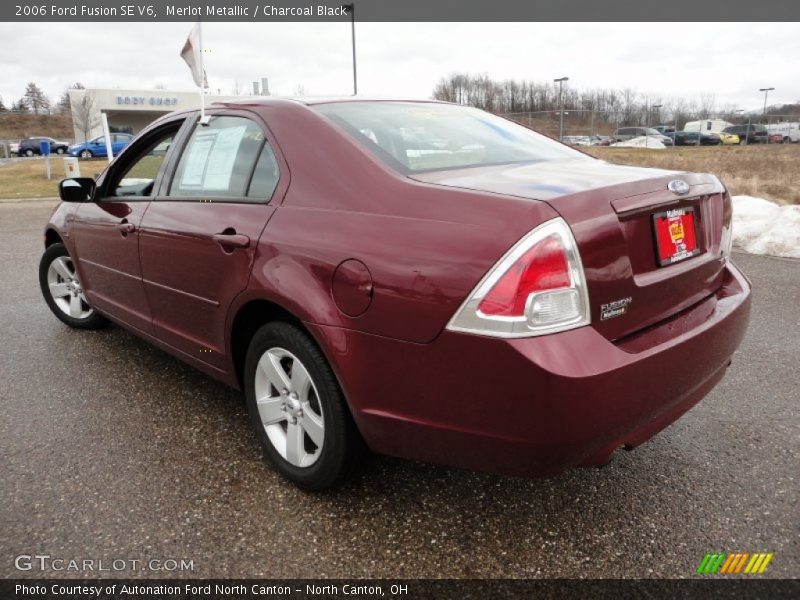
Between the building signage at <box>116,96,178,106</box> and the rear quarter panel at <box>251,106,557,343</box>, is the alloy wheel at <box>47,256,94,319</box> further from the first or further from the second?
the building signage at <box>116,96,178,106</box>

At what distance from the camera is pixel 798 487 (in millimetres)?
2518

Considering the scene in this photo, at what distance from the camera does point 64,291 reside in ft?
15.3

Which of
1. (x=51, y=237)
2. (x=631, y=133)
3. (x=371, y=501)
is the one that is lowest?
(x=371, y=501)

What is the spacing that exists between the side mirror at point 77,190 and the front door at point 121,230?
2.7 inches

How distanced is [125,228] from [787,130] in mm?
52391

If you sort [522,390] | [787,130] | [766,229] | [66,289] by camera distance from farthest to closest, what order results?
[787,130]
[766,229]
[66,289]
[522,390]

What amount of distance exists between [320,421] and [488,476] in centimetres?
80

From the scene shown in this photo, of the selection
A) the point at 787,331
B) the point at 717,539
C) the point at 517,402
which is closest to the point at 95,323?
the point at 517,402

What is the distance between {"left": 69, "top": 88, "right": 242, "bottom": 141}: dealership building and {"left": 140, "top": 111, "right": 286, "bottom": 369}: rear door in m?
51.2

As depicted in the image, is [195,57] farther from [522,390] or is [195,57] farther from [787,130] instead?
[787,130]

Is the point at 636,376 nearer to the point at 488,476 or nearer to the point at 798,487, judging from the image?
the point at 488,476

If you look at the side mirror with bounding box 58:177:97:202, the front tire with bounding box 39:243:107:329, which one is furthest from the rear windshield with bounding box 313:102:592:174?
the front tire with bounding box 39:243:107:329

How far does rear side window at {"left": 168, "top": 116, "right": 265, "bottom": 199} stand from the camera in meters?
2.73

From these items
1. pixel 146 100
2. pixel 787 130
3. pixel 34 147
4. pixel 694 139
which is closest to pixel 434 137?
pixel 694 139
